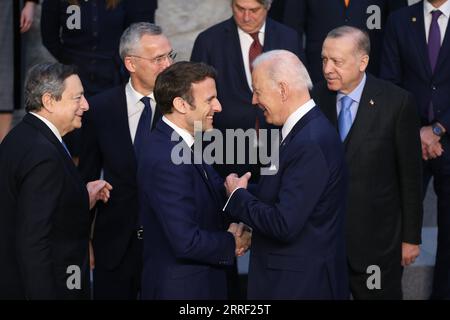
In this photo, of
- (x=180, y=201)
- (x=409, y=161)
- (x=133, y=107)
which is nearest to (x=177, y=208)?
(x=180, y=201)

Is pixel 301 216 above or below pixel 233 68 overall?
below

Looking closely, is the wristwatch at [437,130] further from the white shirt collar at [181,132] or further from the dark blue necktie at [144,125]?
the white shirt collar at [181,132]

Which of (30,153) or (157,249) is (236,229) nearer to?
(157,249)

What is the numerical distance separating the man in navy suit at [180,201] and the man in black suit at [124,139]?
0.88m

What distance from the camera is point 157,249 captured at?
4250mm

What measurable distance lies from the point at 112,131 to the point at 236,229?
1.06 m

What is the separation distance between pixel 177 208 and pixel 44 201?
0.55 meters

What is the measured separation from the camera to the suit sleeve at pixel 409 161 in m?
5.08

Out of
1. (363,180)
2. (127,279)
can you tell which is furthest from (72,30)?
(363,180)

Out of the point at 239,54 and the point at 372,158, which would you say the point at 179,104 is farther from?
the point at 239,54

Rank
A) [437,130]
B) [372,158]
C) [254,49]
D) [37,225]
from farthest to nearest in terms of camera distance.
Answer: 1. [254,49]
2. [437,130]
3. [372,158]
4. [37,225]

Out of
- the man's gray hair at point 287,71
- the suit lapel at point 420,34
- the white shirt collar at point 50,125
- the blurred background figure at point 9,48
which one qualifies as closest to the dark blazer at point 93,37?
the blurred background figure at point 9,48

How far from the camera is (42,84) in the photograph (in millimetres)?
4219

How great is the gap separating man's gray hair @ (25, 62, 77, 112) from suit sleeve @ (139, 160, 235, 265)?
1.70 feet
